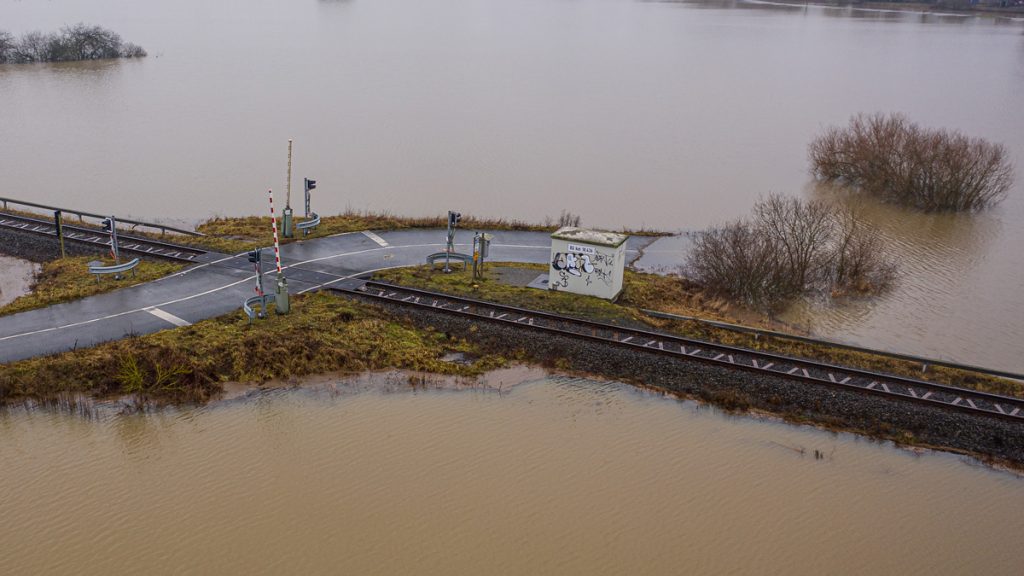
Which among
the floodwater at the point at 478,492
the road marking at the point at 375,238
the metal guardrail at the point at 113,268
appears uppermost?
the road marking at the point at 375,238

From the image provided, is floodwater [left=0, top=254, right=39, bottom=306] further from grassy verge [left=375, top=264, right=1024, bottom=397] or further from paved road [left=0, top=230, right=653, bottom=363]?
grassy verge [left=375, top=264, right=1024, bottom=397]

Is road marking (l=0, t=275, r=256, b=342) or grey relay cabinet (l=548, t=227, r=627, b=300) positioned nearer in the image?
road marking (l=0, t=275, r=256, b=342)

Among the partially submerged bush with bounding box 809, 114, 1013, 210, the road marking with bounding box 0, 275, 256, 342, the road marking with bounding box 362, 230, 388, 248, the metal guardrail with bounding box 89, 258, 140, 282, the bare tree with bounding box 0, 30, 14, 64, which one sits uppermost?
the bare tree with bounding box 0, 30, 14, 64

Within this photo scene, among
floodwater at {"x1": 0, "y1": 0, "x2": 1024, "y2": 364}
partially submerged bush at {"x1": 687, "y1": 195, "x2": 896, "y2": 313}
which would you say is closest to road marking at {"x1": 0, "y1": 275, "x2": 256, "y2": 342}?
floodwater at {"x1": 0, "y1": 0, "x2": 1024, "y2": 364}

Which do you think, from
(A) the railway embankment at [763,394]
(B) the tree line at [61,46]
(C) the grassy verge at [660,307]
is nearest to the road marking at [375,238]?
(C) the grassy verge at [660,307]

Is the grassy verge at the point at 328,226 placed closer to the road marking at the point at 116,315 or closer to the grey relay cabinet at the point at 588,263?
the road marking at the point at 116,315

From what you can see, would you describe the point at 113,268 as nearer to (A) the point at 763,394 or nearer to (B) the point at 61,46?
(A) the point at 763,394

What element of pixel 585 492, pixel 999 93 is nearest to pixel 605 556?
pixel 585 492
